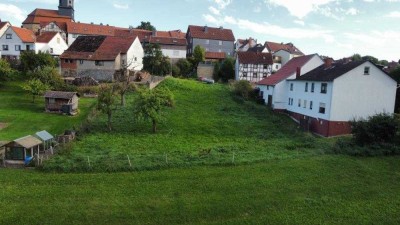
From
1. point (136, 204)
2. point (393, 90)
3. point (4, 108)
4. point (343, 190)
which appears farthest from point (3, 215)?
point (393, 90)

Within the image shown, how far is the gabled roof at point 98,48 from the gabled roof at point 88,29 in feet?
76.8

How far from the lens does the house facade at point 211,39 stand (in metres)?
86.3

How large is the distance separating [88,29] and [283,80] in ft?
181

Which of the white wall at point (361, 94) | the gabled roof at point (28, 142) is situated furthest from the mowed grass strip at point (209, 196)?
the white wall at point (361, 94)

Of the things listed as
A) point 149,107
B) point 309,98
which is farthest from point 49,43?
point 309,98

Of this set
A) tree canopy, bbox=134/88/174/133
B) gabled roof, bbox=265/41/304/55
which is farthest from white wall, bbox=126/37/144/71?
gabled roof, bbox=265/41/304/55

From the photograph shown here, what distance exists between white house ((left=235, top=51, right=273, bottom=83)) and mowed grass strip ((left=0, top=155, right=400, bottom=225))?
45087mm

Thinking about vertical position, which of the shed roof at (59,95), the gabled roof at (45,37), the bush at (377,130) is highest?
the gabled roof at (45,37)

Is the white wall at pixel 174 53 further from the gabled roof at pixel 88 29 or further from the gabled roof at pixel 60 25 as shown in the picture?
the gabled roof at pixel 60 25

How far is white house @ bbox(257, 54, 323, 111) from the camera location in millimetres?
47562

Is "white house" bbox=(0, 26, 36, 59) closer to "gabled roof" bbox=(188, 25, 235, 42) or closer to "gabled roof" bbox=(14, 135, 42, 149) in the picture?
"gabled roof" bbox=(188, 25, 235, 42)

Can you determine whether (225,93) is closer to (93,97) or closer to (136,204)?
(93,97)

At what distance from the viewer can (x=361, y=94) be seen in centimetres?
3838

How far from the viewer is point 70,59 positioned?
57.8 meters
